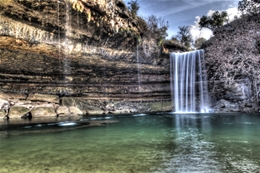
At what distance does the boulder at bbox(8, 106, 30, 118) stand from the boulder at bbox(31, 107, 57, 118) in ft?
1.39

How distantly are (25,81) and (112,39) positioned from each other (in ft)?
21.5

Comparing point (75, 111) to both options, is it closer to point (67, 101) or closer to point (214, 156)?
point (67, 101)

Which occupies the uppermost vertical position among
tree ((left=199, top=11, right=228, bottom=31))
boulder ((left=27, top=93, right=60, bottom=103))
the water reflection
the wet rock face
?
tree ((left=199, top=11, right=228, bottom=31))

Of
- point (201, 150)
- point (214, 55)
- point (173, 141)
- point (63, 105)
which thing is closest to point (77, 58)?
point (63, 105)

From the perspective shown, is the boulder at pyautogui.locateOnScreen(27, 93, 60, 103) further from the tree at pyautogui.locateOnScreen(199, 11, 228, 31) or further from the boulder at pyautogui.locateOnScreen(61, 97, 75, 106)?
the tree at pyautogui.locateOnScreen(199, 11, 228, 31)

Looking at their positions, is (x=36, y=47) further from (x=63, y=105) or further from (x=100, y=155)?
(x=100, y=155)

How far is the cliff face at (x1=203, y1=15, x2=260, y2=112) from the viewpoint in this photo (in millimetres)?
A: 14617

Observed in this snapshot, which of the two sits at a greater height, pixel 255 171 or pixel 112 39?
pixel 112 39

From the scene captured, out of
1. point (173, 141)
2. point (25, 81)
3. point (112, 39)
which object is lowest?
point (173, 141)

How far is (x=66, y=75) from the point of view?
16391 mm

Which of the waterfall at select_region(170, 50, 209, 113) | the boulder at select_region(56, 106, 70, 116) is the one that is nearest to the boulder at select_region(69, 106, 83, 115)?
the boulder at select_region(56, 106, 70, 116)

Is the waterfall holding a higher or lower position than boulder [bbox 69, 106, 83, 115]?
higher

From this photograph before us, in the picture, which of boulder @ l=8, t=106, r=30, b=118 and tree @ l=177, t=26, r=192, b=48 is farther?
tree @ l=177, t=26, r=192, b=48

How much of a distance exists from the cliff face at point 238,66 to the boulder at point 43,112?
11.0 metres
